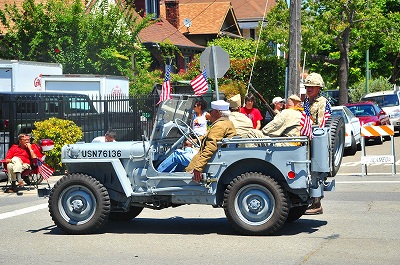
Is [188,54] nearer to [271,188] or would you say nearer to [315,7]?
[315,7]

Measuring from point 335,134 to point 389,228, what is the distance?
1439 mm

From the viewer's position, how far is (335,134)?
Result: 1139cm

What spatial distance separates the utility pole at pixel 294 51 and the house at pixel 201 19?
27202 mm

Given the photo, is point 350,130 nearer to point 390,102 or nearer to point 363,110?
point 363,110

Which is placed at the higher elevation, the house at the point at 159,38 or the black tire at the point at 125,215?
the house at the point at 159,38

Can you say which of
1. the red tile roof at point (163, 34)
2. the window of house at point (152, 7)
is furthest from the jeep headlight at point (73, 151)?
the window of house at point (152, 7)

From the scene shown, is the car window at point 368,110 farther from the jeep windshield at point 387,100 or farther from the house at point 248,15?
the house at point 248,15

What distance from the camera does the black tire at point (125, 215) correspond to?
11828 millimetres

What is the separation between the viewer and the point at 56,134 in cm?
1908

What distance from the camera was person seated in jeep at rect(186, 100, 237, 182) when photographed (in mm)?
10461

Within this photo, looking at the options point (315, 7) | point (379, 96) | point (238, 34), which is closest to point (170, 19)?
point (238, 34)

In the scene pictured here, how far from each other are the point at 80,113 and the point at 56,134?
2275 mm

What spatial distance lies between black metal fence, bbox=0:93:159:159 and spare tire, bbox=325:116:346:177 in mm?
5882

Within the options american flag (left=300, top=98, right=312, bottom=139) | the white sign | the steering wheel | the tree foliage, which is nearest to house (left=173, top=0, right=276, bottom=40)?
the tree foliage
